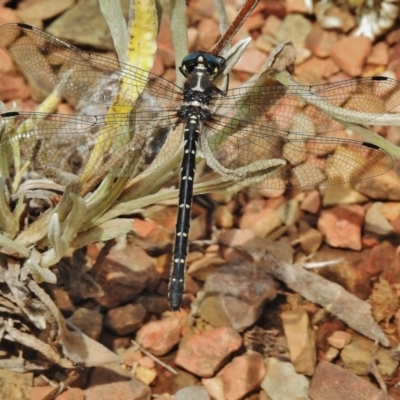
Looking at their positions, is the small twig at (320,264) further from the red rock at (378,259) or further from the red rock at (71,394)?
the red rock at (71,394)

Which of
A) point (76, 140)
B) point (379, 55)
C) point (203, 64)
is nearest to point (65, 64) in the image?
point (76, 140)

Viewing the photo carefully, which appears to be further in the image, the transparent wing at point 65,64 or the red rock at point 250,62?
the red rock at point 250,62

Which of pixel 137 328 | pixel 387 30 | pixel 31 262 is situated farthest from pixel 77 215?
pixel 387 30

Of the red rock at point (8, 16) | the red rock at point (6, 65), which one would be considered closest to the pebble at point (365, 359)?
→ the red rock at point (6, 65)

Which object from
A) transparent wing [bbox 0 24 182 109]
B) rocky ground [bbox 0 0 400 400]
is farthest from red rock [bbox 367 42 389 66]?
transparent wing [bbox 0 24 182 109]

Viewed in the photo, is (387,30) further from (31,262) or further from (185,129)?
(31,262)

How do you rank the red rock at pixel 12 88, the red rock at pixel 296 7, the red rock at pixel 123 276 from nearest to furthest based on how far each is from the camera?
the red rock at pixel 123 276 < the red rock at pixel 12 88 < the red rock at pixel 296 7
